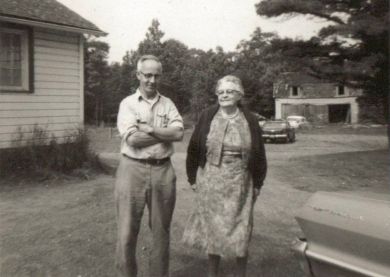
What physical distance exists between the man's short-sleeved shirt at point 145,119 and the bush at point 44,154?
6.40 m

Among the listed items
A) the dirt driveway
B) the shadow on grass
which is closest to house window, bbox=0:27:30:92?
the dirt driveway

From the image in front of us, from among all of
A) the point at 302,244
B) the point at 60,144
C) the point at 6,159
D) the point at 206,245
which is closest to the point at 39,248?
the point at 206,245

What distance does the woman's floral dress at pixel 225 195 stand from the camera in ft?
12.8

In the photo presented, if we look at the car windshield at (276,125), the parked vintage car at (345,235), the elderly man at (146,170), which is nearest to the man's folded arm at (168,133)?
the elderly man at (146,170)

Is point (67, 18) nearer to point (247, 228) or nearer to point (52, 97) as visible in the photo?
point (52, 97)

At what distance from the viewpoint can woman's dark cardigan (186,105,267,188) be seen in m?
4.02

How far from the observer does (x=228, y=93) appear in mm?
3945

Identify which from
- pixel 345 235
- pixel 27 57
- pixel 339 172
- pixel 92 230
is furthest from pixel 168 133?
pixel 339 172

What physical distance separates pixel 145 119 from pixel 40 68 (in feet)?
23.9

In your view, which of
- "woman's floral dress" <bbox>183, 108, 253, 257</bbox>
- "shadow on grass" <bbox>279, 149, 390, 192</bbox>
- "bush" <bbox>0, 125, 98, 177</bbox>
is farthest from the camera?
"shadow on grass" <bbox>279, 149, 390, 192</bbox>

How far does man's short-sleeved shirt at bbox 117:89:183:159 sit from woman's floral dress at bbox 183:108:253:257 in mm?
366

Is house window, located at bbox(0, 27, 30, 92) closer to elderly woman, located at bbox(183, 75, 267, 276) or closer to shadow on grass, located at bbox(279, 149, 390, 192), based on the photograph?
shadow on grass, located at bbox(279, 149, 390, 192)

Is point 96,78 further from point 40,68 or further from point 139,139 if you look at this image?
point 139,139

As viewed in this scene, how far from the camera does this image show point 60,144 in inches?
419
